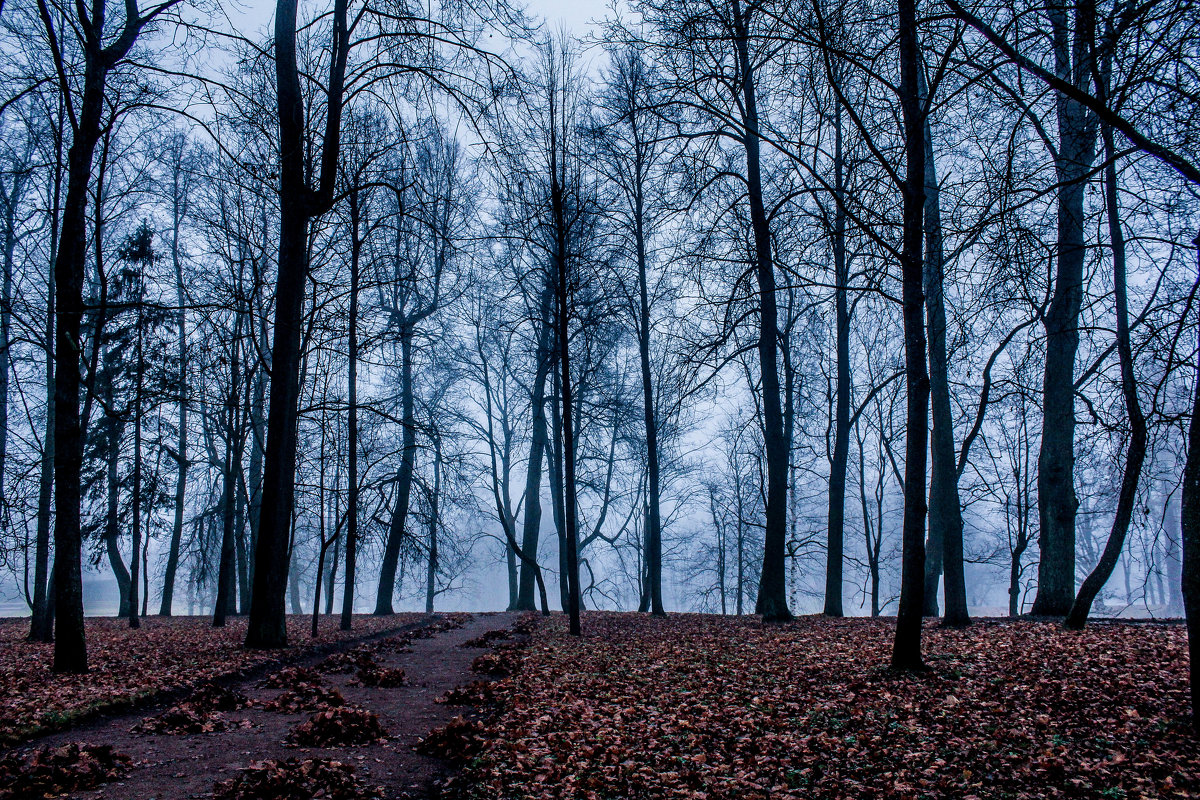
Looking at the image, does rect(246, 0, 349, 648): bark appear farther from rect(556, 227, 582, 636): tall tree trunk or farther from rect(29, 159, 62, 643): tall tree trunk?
→ rect(29, 159, 62, 643): tall tree trunk

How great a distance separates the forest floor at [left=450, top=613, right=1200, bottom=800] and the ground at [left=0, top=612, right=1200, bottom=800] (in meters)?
0.02

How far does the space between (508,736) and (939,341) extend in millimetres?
9531

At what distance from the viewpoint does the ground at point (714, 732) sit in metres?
3.88

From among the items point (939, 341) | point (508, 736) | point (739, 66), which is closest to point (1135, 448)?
point (939, 341)

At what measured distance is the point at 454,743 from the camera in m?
4.71

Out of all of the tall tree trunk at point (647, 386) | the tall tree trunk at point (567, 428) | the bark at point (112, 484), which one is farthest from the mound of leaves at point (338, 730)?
the bark at point (112, 484)

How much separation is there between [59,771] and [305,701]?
8.20 feet

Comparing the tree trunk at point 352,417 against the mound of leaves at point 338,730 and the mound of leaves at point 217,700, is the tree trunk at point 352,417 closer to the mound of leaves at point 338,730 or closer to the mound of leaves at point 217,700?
→ the mound of leaves at point 217,700

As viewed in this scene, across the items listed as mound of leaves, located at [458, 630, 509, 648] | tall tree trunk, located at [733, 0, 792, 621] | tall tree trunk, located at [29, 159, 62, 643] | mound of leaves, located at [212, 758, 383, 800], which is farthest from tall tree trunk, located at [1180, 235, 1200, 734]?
tall tree trunk, located at [29, 159, 62, 643]

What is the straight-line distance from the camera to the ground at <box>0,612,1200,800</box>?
3.88m

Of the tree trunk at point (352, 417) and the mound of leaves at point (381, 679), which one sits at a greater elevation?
the tree trunk at point (352, 417)

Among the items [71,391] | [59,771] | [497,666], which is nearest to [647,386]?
[497,666]

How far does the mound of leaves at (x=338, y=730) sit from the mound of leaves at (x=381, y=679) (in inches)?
87.0

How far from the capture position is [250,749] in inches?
177
